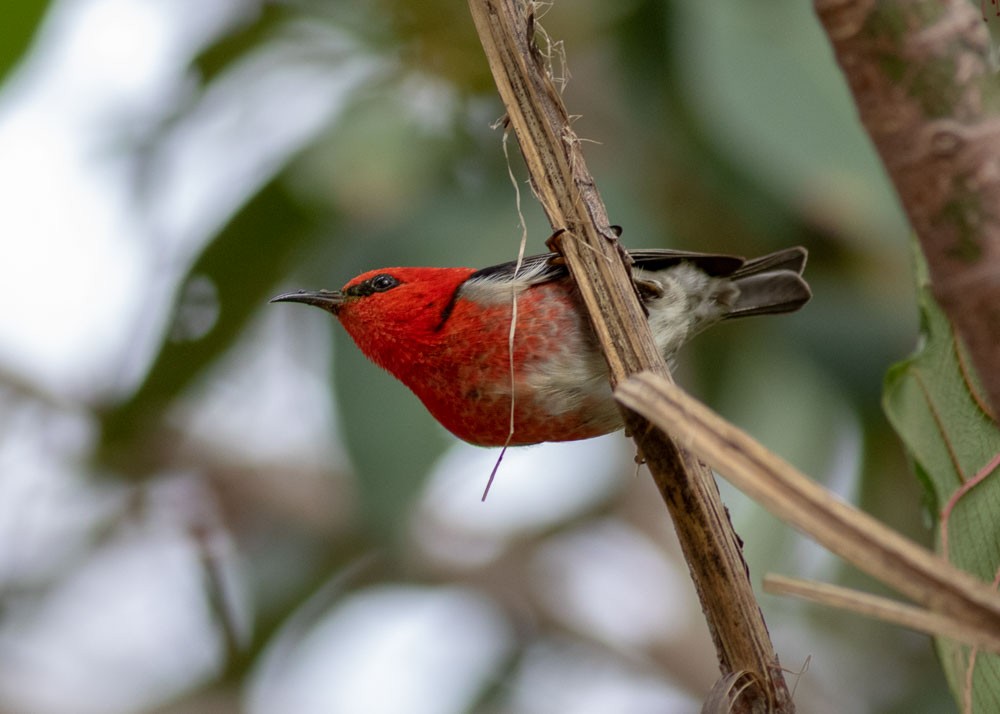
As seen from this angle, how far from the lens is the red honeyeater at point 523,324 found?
3049 millimetres

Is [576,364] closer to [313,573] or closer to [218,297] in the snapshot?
[218,297]

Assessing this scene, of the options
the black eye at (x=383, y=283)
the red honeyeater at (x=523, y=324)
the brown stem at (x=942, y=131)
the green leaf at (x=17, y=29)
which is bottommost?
the red honeyeater at (x=523, y=324)

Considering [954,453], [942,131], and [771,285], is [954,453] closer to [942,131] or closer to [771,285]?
[942,131]

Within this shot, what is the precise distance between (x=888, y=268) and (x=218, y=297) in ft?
8.65

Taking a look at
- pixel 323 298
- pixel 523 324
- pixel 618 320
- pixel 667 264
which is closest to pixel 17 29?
pixel 323 298

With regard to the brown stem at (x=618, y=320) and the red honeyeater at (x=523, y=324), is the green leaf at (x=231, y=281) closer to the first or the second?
the red honeyeater at (x=523, y=324)

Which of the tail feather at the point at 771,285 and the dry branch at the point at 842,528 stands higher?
the dry branch at the point at 842,528

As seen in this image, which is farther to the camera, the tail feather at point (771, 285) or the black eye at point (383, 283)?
the tail feather at point (771, 285)

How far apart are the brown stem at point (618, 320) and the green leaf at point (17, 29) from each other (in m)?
1.97

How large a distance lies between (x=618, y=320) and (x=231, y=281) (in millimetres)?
2870

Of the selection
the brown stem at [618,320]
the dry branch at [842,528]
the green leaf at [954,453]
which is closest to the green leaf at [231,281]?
the brown stem at [618,320]

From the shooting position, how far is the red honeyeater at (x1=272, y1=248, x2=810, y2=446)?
120 inches

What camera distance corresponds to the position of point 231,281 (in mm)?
4527

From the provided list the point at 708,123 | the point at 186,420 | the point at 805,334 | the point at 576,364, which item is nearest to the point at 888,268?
the point at 805,334
